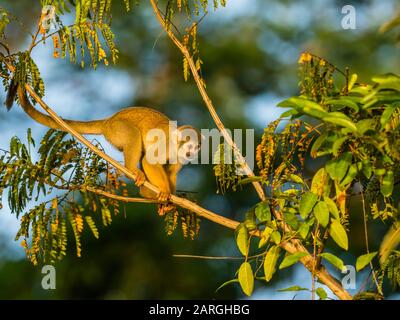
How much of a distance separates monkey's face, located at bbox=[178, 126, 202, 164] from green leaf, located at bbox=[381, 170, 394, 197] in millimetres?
2640

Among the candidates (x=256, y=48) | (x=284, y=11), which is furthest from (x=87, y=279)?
(x=284, y=11)

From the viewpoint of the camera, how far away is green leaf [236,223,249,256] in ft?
9.10

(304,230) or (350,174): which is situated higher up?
(350,174)

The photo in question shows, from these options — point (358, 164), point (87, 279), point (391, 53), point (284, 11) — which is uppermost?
point (284, 11)

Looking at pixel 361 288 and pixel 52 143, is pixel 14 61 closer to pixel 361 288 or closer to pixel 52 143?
pixel 52 143

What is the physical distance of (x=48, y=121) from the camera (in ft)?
15.3

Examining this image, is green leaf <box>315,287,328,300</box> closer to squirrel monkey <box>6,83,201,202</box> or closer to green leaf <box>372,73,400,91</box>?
green leaf <box>372,73,400,91</box>

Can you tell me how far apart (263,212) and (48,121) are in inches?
93.2

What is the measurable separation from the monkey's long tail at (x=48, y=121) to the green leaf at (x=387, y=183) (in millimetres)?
2016

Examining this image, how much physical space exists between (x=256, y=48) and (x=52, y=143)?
428 inches

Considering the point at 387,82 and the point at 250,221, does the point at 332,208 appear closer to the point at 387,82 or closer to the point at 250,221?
the point at 250,221

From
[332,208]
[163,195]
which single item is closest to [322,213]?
[332,208]

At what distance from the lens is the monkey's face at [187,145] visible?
5.14m

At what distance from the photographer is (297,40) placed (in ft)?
43.6
